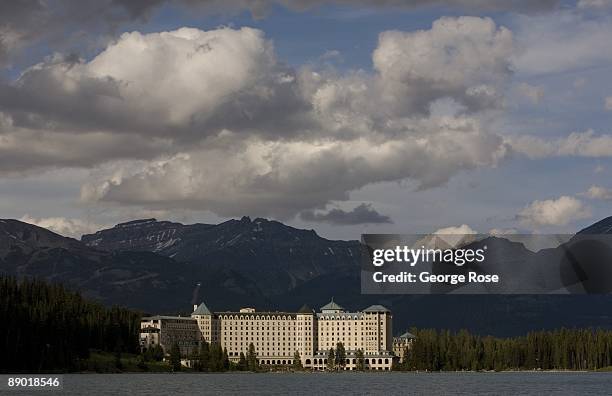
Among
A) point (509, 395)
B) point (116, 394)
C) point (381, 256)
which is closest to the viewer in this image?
point (381, 256)

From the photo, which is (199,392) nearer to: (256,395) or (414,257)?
(256,395)

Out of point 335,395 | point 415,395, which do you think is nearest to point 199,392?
point 335,395

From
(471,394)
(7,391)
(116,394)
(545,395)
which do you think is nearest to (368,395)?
(471,394)

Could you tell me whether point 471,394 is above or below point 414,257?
below

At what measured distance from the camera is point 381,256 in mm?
171750

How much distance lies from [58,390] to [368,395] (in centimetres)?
5551

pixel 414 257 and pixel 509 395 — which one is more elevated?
pixel 414 257

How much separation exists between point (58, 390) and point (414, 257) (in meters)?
67.7

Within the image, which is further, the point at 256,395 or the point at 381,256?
the point at 256,395

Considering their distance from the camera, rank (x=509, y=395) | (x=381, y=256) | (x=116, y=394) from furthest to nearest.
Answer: (x=509, y=395) < (x=116, y=394) < (x=381, y=256)

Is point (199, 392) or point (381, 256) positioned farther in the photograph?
point (199, 392)

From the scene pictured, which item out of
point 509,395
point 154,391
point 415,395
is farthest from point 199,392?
point 509,395

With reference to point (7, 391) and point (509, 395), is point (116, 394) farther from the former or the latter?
point (509, 395)

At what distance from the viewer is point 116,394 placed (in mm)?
184500
